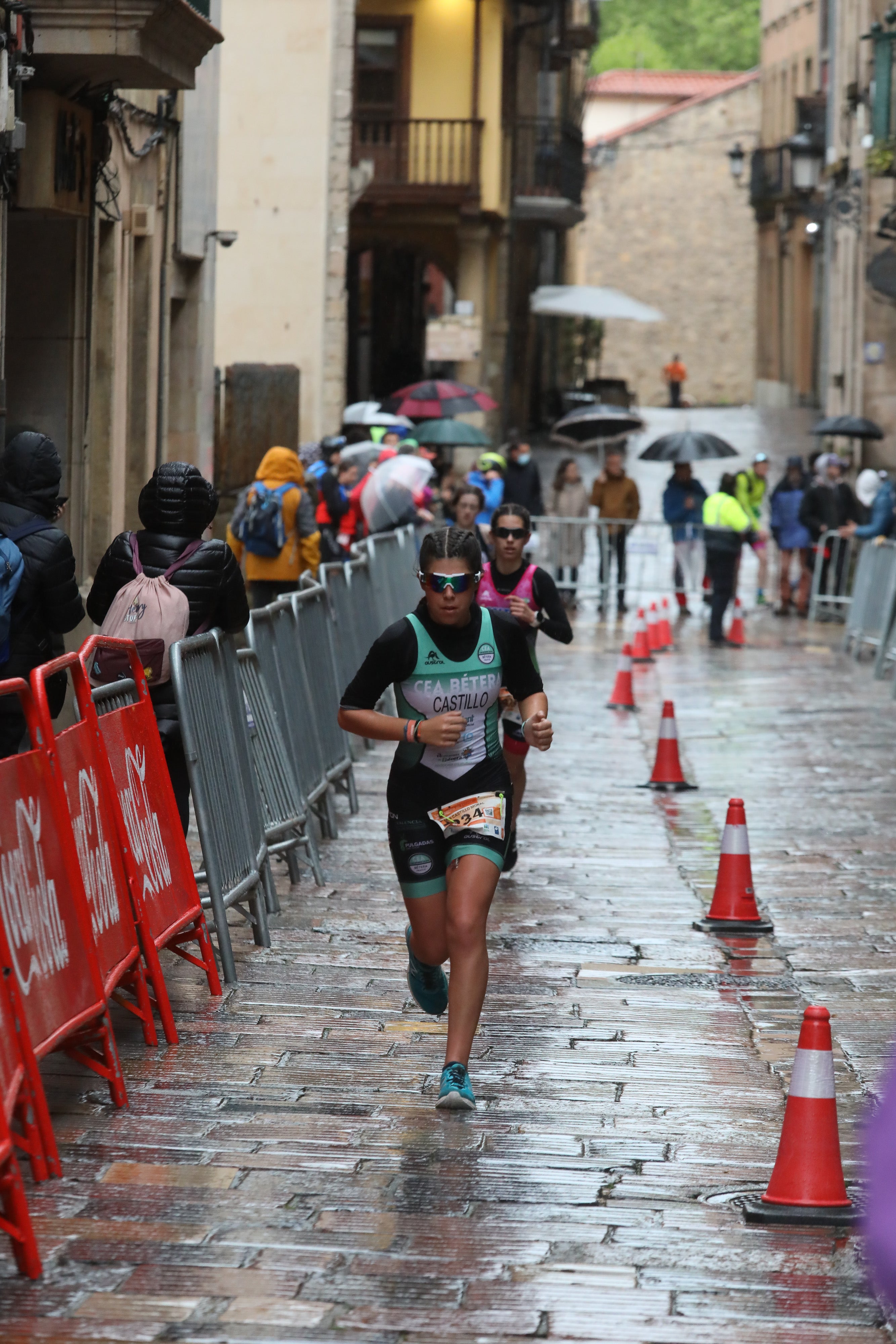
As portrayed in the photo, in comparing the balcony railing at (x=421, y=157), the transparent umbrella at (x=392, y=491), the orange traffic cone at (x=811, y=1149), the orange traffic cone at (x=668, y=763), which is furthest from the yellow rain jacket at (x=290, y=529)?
the balcony railing at (x=421, y=157)

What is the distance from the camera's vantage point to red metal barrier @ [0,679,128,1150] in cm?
493

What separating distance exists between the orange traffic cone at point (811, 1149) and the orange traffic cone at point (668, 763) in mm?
7213

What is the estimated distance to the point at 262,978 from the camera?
7445mm

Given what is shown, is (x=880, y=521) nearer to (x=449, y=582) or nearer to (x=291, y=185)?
(x=291, y=185)

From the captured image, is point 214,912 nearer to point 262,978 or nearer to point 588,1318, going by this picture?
point 262,978

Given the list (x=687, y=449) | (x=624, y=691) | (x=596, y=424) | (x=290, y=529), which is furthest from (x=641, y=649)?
(x=596, y=424)

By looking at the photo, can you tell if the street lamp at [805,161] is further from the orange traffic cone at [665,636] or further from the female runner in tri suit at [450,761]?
the female runner in tri suit at [450,761]

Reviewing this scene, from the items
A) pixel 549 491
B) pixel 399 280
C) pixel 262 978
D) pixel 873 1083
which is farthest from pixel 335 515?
pixel 399 280

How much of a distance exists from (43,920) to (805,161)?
93.1 feet

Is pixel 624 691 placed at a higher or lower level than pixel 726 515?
lower

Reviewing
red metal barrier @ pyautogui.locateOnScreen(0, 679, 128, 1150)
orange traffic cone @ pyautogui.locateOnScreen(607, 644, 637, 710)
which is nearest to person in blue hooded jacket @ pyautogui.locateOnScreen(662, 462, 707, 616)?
orange traffic cone @ pyautogui.locateOnScreen(607, 644, 637, 710)

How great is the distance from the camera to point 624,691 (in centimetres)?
1631

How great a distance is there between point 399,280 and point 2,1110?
37740mm

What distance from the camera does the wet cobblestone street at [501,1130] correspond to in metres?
4.46
